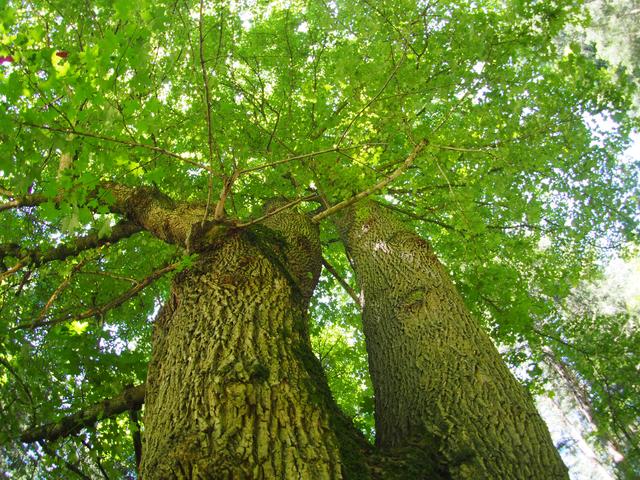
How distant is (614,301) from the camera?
28109mm

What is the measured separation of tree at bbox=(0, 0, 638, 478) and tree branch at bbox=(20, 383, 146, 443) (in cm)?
1

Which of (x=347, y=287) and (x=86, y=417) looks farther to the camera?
(x=347, y=287)

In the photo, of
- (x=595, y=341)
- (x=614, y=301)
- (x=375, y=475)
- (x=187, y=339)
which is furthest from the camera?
(x=614, y=301)

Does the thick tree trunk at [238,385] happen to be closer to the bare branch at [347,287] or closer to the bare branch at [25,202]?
the bare branch at [25,202]

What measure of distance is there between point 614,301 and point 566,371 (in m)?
17.7

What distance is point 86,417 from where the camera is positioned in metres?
3.14

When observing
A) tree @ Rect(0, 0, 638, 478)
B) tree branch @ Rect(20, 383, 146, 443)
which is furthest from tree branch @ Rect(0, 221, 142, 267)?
tree branch @ Rect(20, 383, 146, 443)

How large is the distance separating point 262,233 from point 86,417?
1.93 m

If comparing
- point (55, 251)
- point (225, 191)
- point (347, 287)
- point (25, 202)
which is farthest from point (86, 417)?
point (347, 287)

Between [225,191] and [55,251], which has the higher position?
[55,251]

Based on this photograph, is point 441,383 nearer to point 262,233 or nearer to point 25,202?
point 262,233

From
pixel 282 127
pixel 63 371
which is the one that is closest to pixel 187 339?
pixel 63 371

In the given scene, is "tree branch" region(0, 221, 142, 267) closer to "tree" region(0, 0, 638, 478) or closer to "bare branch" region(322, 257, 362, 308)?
"tree" region(0, 0, 638, 478)

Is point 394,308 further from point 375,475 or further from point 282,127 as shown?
point 282,127
